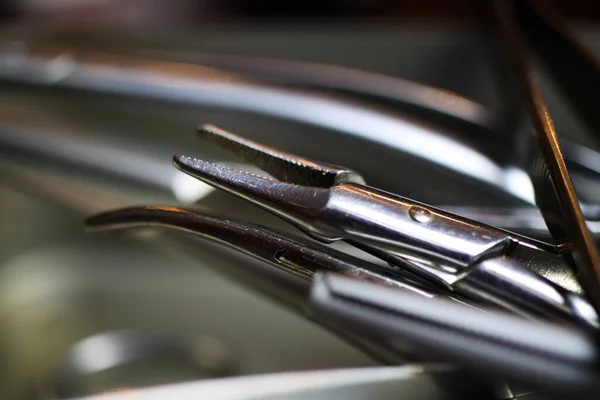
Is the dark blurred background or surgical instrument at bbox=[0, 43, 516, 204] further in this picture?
the dark blurred background

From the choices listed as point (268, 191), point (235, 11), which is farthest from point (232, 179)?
point (235, 11)

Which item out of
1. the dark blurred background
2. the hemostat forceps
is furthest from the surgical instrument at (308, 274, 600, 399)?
the dark blurred background

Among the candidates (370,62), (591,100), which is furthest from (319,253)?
(370,62)

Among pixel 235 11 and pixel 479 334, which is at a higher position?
pixel 235 11

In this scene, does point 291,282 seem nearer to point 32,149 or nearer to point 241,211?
point 241,211

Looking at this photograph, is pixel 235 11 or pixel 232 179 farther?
pixel 235 11

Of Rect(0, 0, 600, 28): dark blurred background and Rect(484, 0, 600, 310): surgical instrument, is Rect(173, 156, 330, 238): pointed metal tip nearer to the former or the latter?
Rect(484, 0, 600, 310): surgical instrument

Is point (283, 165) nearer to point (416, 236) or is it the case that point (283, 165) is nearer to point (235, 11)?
point (416, 236)

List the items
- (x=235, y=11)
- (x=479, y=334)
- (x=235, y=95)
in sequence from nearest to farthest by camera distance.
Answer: (x=479, y=334) < (x=235, y=95) < (x=235, y=11)

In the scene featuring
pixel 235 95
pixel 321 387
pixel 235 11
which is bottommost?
pixel 321 387
